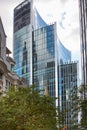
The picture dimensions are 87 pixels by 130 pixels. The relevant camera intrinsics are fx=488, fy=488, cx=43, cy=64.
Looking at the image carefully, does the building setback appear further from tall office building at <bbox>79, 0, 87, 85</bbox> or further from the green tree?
the green tree

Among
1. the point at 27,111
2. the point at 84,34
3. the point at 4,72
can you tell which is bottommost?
the point at 27,111

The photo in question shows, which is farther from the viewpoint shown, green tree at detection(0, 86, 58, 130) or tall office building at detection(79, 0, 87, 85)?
tall office building at detection(79, 0, 87, 85)

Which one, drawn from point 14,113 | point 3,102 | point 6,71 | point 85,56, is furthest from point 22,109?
point 85,56

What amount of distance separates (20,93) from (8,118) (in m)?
8.31

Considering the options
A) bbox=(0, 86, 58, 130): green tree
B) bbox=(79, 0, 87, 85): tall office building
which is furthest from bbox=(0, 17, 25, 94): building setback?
bbox=(0, 86, 58, 130): green tree

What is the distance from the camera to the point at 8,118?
1631 inches

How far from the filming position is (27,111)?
45.0 m

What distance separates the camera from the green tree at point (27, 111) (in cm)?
4272

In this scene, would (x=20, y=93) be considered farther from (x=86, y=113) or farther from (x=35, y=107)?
(x=86, y=113)

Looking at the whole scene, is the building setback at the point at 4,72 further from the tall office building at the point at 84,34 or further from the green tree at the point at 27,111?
the green tree at the point at 27,111

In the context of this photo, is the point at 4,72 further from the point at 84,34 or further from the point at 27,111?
the point at 27,111

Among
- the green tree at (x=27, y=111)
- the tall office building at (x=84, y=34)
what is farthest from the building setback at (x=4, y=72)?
the green tree at (x=27, y=111)

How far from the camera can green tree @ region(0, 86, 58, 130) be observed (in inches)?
1682

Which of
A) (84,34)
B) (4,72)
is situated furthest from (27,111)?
→ (84,34)
